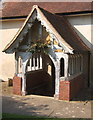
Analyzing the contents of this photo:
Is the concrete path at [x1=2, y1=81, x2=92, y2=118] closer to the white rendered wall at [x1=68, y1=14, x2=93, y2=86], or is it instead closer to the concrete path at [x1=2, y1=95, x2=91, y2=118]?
the concrete path at [x1=2, y1=95, x2=91, y2=118]

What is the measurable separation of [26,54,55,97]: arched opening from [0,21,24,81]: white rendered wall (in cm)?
311

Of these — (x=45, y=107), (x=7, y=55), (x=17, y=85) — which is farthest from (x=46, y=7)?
(x=45, y=107)

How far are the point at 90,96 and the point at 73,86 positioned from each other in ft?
4.74

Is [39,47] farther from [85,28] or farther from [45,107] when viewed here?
[85,28]

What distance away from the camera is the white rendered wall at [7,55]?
17281 mm

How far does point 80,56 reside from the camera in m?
13.2

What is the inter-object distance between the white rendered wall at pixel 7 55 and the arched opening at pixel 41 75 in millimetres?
3108

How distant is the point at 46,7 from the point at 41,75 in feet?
18.9

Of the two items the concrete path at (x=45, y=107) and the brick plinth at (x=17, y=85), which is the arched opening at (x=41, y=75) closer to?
the brick plinth at (x=17, y=85)

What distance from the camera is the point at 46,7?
670 inches

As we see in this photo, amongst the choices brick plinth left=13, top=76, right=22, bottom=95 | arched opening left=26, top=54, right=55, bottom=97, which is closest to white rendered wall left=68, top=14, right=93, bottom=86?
arched opening left=26, top=54, right=55, bottom=97

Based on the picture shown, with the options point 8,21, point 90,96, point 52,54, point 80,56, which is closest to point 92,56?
point 80,56

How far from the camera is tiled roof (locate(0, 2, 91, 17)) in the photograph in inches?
604

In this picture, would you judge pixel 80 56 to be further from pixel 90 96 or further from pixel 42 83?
pixel 42 83
